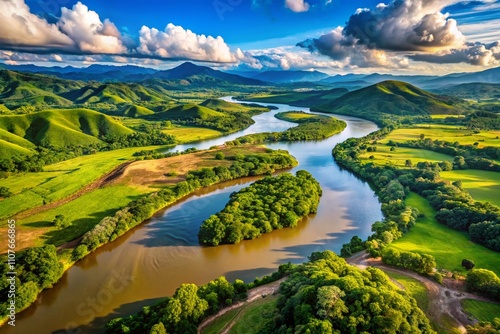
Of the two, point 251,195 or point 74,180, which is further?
point 74,180

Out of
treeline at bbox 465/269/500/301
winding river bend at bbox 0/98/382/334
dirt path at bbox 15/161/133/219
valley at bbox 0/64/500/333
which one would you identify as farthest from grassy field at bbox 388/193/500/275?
dirt path at bbox 15/161/133/219

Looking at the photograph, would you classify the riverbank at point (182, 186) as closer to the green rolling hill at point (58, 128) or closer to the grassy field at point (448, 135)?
the green rolling hill at point (58, 128)

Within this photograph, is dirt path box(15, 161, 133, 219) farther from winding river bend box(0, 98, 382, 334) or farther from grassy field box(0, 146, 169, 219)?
winding river bend box(0, 98, 382, 334)

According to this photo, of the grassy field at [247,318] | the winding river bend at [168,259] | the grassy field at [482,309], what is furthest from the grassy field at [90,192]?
the grassy field at [482,309]

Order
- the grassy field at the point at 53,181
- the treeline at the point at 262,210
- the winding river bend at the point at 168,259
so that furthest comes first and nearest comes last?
the grassy field at the point at 53,181 → the treeline at the point at 262,210 → the winding river bend at the point at 168,259

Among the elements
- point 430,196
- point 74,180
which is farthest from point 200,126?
point 430,196

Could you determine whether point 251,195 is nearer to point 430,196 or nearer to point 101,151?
point 430,196

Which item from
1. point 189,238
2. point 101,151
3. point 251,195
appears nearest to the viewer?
point 189,238
